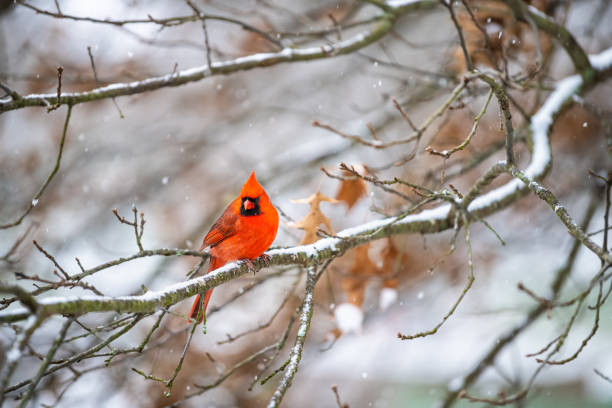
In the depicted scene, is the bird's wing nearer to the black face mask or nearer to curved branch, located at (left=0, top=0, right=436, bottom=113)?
the black face mask

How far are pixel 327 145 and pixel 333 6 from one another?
170 cm

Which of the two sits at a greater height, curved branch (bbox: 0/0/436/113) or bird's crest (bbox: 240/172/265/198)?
curved branch (bbox: 0/0/436/113)

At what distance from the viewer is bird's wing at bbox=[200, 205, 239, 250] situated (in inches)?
104

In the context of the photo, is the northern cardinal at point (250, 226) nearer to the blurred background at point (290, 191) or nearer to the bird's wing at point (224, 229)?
the bird's wing at point (224, 229)

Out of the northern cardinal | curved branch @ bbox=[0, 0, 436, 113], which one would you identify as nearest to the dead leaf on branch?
the northern cardinal

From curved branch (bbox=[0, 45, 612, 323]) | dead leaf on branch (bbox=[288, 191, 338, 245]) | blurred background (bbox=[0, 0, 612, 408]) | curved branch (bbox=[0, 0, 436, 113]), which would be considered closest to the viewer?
curved branch (bbox=[0, 45, 612, 323])

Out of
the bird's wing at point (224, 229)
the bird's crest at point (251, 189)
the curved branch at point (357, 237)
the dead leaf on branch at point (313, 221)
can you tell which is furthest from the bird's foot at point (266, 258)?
the dead leaf on branch at point (313, 221)

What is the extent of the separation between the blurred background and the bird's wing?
971 millimetres

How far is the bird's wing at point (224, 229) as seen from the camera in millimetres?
2629

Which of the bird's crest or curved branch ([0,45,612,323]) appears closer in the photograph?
curved branch ([0,45,612,323])

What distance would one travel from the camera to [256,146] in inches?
380

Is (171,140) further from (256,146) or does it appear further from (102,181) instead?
(256,146)

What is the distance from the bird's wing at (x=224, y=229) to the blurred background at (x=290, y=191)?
971 millimetres

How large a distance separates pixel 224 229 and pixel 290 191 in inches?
129
